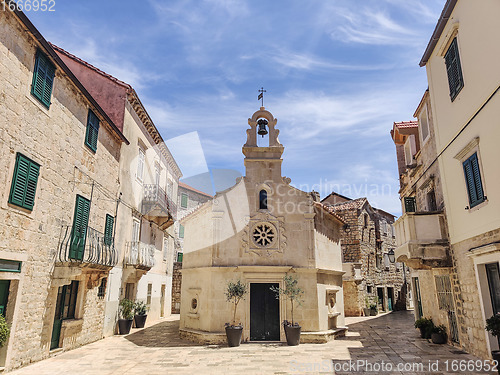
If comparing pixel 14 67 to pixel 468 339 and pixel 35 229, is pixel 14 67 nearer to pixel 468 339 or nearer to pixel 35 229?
pixel 35 229

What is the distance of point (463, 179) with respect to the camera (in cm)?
1076

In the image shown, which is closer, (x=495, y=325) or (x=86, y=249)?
(x=495, y=325)

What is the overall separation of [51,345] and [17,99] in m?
7.93

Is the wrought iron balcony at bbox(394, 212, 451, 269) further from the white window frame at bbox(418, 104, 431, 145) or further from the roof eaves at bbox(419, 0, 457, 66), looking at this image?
the roof eaves at bbox(419, 0, 457, 66)

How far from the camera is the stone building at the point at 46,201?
29.8 ft

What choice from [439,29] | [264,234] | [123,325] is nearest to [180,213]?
[123,325]

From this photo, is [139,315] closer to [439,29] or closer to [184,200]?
[439,29]

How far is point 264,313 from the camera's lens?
48.3ft

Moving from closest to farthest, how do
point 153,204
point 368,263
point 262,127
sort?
point 262,127
point 153,204
point 368,263

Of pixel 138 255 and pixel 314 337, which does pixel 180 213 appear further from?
pixel 314 337

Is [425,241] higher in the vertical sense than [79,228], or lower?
lower

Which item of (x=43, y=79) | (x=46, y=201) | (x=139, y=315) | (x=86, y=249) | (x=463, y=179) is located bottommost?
(x=139, y=315)

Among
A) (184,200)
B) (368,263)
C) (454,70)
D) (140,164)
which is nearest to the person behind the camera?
(454,70)

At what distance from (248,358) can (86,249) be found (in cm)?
689
